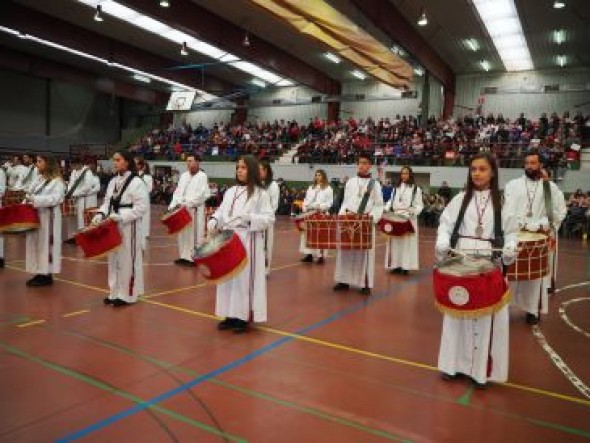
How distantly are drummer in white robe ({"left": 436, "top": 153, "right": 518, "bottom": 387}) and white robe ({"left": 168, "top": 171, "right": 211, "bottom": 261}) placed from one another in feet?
17.4

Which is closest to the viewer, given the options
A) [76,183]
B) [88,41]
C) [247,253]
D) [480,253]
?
[480,253]

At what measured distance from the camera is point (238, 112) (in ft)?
104

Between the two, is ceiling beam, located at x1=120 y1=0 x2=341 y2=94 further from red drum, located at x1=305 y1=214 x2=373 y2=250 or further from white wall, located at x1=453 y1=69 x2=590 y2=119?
red drum, located at x1=305 y1=214 x2=373 y2=250

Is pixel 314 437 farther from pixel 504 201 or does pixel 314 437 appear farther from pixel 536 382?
pixel 504 201

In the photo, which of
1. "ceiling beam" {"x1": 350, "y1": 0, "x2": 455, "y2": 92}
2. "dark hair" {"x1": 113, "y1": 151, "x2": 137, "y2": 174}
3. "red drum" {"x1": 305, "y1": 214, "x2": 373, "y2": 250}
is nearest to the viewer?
"dark hair" {"x1": 113, "y1": 151, "x2": 137, "y2": 174}

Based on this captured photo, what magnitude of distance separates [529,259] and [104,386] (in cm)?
391

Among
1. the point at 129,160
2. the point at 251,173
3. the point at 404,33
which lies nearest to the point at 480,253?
the point at 251,173

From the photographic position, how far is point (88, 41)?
22000 millimetres

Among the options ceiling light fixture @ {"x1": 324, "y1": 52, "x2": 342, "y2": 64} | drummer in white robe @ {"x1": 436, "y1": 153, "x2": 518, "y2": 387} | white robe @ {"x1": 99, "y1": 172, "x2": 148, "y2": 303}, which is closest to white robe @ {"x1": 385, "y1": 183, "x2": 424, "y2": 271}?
white robe @ {"x1": 99, "y1": 172, "x2": 148, "y2": 303}

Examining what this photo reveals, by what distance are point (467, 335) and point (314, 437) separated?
1535 mm

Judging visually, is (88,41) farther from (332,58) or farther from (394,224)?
(394,224)

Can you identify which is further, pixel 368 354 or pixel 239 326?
pixel 239 326

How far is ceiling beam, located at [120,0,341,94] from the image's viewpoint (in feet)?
55.6

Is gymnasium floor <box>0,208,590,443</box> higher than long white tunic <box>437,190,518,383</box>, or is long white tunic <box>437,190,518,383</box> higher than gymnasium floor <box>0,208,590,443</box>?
long white tunic <box>437,190,518,383</box>
